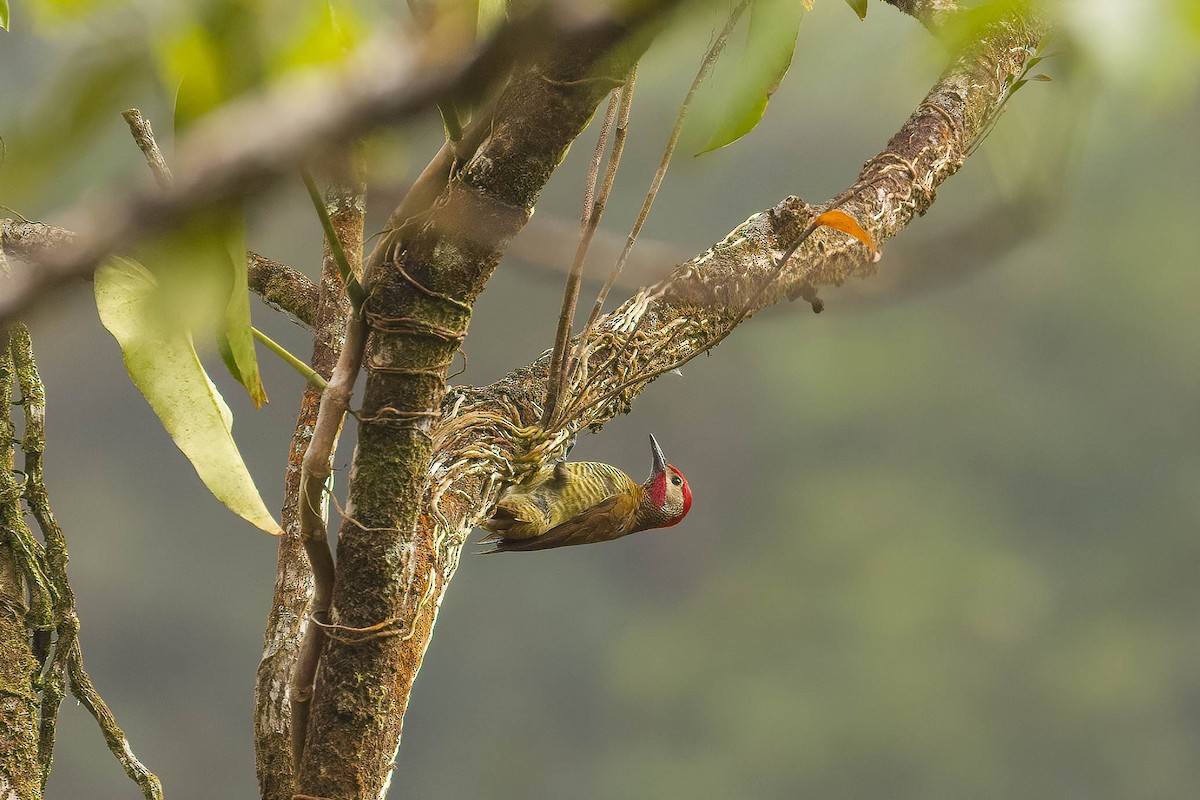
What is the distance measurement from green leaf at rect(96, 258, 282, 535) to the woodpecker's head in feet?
3.79

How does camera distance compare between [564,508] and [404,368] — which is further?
[564,508]

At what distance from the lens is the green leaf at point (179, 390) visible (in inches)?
28.7

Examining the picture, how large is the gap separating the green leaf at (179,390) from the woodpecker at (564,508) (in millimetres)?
582

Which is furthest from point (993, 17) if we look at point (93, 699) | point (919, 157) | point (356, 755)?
point (919, 157)

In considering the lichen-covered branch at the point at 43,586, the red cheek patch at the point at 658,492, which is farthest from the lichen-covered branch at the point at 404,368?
the red cheek patch at the point at 658,492

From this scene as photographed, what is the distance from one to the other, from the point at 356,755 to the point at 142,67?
2.31 feet

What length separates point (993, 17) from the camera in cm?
28

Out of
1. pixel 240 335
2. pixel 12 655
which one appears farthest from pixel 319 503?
pixel 12 655

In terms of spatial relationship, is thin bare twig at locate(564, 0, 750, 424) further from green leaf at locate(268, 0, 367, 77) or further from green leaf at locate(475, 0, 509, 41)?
green leaf at locate(268, 0, 367, 77)

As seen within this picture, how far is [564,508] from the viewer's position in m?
1.50

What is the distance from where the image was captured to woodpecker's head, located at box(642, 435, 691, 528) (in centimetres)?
185

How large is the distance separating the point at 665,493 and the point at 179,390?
1.21 meters

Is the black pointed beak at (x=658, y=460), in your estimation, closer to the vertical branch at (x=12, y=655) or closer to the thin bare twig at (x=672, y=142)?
the thin bare twig at (x=672, y=142)

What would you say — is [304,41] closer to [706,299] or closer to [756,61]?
[756,61]
